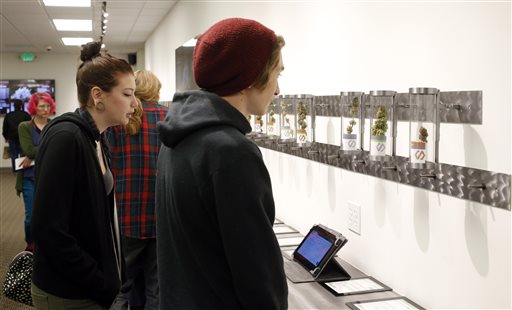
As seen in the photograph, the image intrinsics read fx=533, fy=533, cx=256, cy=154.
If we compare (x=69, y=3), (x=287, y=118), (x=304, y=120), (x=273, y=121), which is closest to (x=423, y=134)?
(x=304, y=120)

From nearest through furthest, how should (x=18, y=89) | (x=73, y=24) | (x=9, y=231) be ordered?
1. (x=9, y=231)
2. (x=73, y=24)
3. (x=18, y=89)

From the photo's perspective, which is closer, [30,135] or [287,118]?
[287,118]

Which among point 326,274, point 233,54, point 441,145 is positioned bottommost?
point 326,274

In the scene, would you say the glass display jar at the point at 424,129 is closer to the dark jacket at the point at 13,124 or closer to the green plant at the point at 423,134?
the green plant at the point at 423,134

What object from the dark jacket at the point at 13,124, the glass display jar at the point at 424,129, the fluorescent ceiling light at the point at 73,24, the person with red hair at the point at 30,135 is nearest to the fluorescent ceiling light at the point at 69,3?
the fluorescent ceiling light at the point at 73,24

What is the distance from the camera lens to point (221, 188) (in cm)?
104

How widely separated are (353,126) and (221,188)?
4.14 feet

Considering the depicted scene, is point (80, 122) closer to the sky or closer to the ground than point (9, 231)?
closer to the sky

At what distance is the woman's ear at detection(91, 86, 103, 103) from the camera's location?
184 cm

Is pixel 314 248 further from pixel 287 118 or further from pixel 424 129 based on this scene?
pixel 287 118

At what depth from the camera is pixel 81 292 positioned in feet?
5.54

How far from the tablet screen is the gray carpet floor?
2611 millimetres

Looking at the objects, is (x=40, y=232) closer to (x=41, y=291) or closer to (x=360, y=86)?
(x=41, y=291)

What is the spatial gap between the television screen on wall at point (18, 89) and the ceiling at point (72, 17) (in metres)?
1.21
